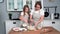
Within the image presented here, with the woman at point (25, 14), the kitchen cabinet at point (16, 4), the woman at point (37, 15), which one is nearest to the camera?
the woman at point (37, 15)

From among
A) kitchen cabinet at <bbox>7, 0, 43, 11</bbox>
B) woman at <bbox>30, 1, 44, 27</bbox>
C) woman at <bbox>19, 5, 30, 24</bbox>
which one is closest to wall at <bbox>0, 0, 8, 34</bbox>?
kitchen cabinet at <bbox>7, 0, 43, 11</bbox>

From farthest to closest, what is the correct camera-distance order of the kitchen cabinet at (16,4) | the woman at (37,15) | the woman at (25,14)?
the kitchen cabinet at (16,4) → the woman at (25,14) → the woman at (37,15)

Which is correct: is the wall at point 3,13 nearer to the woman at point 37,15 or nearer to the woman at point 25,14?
the woman at point 25,14

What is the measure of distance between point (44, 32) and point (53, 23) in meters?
1.98

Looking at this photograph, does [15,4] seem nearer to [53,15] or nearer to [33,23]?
[53,15]

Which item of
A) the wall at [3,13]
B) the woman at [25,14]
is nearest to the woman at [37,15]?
the woman at [25,14]

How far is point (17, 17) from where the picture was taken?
5.40 m

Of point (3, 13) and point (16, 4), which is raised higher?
point (16, 4)

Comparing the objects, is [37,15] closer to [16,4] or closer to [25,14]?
[25,14]

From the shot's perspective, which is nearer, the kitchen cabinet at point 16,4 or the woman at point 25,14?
the woman at point 25,14

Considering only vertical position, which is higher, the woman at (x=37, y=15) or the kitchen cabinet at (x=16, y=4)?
the kitchen cabinet at (x=16, y=4)

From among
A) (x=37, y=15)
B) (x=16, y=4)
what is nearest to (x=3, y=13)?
(x=16, y=4)

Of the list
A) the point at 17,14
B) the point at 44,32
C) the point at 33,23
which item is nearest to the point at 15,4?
the point at 17,14

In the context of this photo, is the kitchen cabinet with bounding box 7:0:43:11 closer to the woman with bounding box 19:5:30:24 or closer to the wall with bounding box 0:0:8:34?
the wall with bounding box 0:0:8:34
